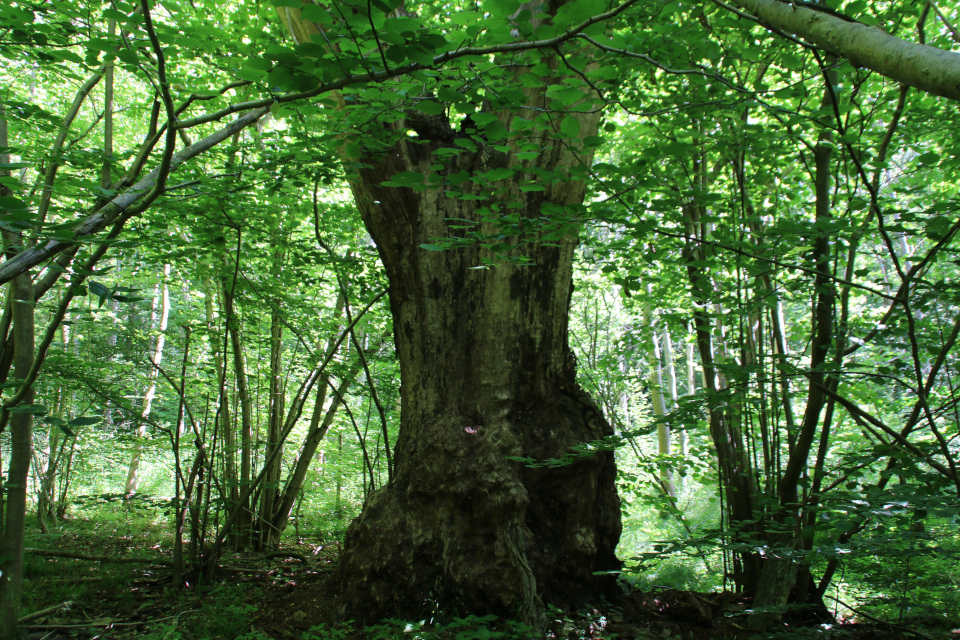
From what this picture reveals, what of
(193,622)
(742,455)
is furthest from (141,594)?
(742,455)

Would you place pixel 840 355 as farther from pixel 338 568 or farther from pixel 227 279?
pixel 227 279

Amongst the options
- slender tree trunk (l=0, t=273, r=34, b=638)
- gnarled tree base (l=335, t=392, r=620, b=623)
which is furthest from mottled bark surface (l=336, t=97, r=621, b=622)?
slender tree trunk (l=0, t=273, r=34, b=638)

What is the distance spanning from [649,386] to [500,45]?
4087 millimetres

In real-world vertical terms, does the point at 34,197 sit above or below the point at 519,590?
above

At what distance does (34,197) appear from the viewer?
229 cm

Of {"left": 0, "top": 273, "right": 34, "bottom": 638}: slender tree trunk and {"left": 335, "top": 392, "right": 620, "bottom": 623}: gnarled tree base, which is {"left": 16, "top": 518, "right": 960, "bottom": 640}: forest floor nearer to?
{"left": 335, "top": 392, "right": 620, "bottom": 623}: gnarled tree base

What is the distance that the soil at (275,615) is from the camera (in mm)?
2561

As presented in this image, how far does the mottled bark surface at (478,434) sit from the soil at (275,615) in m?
0.20

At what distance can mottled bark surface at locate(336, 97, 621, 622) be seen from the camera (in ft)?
8.93

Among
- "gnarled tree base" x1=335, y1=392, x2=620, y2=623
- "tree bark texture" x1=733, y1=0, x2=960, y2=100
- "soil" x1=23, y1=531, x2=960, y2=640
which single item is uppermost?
"tree bark texture" x1=733, y1=0, x2=960, y2=100

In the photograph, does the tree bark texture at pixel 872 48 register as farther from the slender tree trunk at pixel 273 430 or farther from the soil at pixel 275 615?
the slender tree trunk at pixel 273 430

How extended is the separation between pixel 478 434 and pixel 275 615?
157 cm

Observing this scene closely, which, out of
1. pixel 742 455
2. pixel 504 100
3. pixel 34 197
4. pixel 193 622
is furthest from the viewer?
pixel 742 455

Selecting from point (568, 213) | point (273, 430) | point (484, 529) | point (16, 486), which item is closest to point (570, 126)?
point (568, 213)
